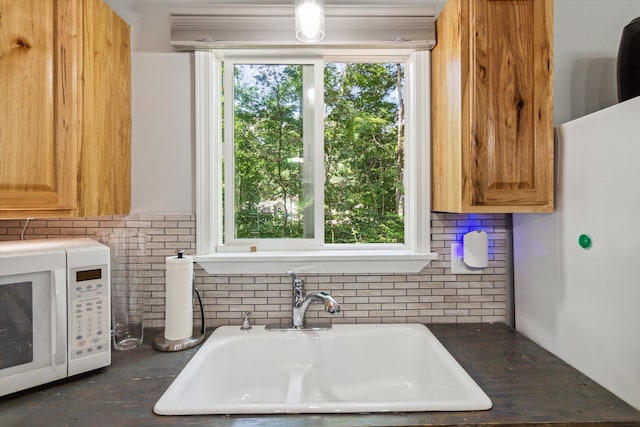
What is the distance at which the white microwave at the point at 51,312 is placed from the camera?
964 mm

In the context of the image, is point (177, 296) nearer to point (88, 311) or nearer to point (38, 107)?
point (88, 311)

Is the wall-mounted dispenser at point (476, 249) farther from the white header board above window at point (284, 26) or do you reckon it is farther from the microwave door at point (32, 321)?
the microwave door at point (32, 321)

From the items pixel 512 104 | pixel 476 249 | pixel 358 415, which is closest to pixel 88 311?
pixel 358 415

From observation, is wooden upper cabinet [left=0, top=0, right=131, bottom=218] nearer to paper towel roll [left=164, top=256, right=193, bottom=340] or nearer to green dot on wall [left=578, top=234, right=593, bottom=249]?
paper towel roll [left=164, top=256, right=193, bottom=340]

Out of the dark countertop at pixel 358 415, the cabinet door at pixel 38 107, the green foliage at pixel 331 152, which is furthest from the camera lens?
the green foliage at pixel 331 152

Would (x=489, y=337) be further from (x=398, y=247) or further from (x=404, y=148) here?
(x=404, y=148)

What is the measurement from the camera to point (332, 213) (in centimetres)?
164

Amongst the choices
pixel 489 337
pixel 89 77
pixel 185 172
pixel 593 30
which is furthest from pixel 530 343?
pixel 89 77

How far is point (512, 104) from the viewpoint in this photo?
117 centimetres

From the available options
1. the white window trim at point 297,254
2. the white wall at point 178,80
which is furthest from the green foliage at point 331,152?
the white wall at point 178,80

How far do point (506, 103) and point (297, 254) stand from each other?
100 cm

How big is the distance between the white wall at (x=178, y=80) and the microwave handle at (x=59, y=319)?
486 millimetres

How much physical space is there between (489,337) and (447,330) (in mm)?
161

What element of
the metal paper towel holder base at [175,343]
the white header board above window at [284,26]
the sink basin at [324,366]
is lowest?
the sink basin at [324,366]
